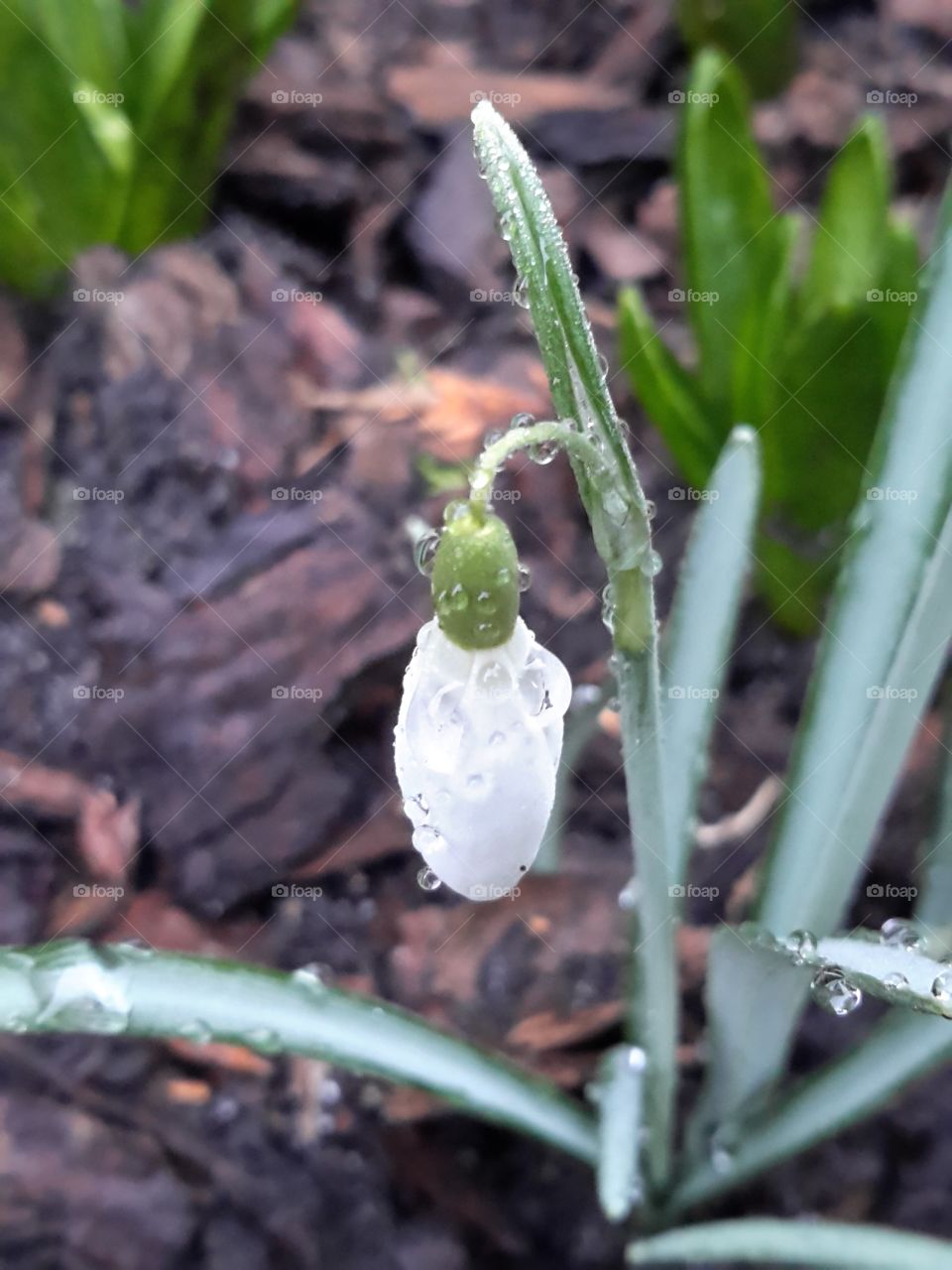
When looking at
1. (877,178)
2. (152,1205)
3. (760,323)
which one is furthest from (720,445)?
(152,1205)

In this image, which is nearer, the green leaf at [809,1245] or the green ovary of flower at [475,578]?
the green ovary of flower at [475,578]

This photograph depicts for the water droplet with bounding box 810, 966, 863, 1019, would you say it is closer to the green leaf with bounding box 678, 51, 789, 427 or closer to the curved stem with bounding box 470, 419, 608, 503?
the curved stem with bounding box 470, 419, 608, 503

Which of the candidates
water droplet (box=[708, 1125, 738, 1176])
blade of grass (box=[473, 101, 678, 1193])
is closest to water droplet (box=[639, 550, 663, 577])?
blade of grass (box=[473, 101, 678, 1193])

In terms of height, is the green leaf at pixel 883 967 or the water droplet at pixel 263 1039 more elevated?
the green leaf at pixel 883 967

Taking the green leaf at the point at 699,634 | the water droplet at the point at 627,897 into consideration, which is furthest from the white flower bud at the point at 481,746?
the water droplet at the point at 627,897

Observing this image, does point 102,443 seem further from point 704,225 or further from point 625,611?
point 625,611

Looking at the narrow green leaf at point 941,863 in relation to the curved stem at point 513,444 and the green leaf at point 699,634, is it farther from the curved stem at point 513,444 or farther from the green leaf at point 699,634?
the curved stem at point 513,444
